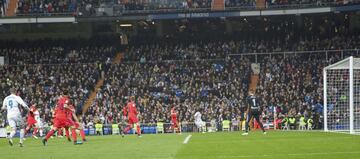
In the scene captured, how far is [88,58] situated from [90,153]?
117 ft

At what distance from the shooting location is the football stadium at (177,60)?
1722 inches

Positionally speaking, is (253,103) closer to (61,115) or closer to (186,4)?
(61,115)

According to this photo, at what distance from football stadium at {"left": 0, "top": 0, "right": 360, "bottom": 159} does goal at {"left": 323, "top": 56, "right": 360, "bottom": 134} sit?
0.26 meters

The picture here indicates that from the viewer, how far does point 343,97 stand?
36.3 metres

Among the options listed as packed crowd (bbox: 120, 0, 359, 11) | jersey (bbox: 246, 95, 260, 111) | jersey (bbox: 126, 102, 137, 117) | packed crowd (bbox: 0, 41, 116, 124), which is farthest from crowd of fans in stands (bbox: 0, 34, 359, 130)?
jersey (bbox: 126, 102, 137, 117)

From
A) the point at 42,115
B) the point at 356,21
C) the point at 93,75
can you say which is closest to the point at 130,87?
the point at 93,75

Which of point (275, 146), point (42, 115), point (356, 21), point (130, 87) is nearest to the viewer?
point (275, 146)

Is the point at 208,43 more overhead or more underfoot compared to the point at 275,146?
more overhead

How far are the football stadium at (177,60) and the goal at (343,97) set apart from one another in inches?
10.1

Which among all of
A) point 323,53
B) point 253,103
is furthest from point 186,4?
point 253,103

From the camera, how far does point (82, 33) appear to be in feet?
188

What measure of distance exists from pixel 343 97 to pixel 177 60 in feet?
59.3

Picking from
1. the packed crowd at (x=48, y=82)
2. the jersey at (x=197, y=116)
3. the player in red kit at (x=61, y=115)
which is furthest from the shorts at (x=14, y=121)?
the packed crowd at (x=48, y=82)

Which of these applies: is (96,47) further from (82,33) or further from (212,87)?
(212,87)
